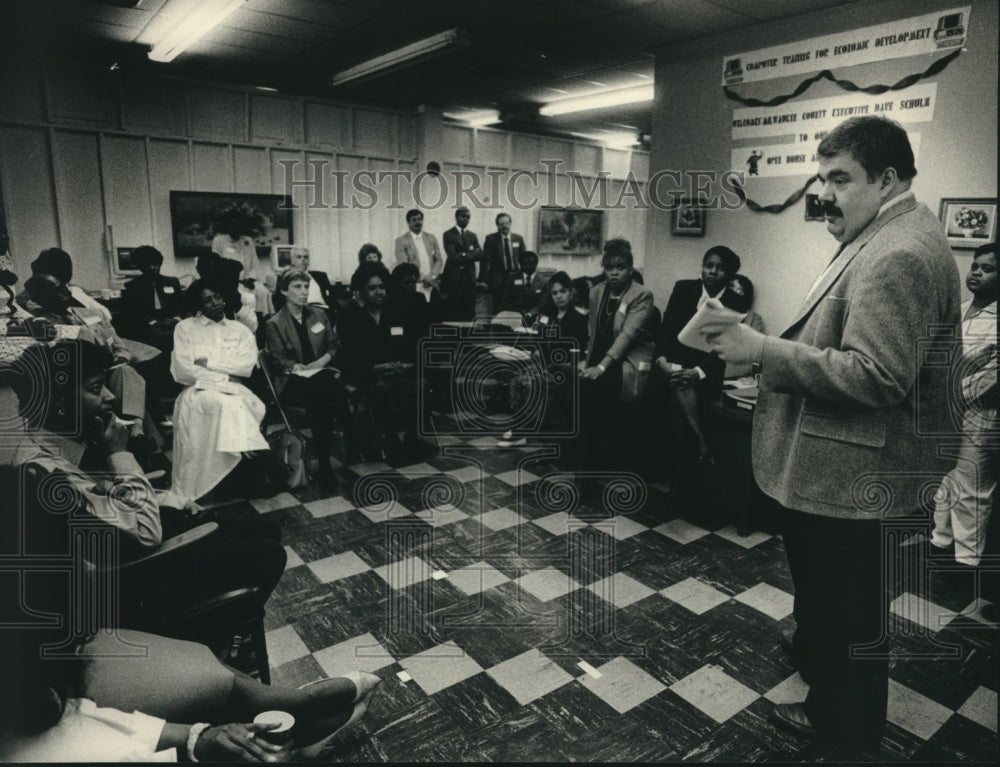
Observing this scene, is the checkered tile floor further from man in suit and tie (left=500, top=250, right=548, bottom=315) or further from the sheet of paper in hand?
man in suit and tie (left=500, top=250, right=548, bottom=315)

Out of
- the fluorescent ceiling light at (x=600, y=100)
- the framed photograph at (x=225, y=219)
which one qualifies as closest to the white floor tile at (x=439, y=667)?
the framed photograph at (x=225, y=219)

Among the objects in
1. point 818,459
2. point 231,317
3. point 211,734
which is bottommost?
point 211,734

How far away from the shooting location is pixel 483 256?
869 centimetres

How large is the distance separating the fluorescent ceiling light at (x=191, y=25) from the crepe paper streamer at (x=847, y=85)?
12.4 ft

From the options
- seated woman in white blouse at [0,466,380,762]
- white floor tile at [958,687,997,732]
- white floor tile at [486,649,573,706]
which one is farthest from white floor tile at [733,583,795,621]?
seated woman in white blouse at [0,466,380,762]

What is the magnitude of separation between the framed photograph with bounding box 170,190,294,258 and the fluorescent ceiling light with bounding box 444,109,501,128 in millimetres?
2781

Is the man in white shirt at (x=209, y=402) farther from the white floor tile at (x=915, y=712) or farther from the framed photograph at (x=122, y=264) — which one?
the framed photograph at (x=122, y=264)

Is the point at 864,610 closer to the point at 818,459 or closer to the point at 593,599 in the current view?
the point at 818,459

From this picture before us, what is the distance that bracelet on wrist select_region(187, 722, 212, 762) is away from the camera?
4.33 feet

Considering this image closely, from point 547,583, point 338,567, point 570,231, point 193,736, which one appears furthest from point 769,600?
point 570,231

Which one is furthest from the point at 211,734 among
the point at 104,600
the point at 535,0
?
the point at 535,0

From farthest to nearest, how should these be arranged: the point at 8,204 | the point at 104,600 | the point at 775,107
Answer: the point at 8,204
the point at 775,107
the point at 104,600

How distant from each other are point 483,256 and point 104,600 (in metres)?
7.51

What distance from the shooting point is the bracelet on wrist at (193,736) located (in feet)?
4.33
